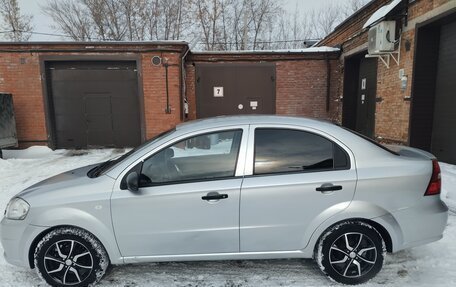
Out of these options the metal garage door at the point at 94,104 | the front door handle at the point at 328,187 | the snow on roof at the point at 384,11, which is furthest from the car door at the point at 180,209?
the metal garage door at the point at 94,104

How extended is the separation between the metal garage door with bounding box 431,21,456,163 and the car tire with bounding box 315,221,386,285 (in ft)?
15.7

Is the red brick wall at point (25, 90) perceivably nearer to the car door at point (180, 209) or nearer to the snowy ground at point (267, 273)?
the snowy ground at point (267, 273)

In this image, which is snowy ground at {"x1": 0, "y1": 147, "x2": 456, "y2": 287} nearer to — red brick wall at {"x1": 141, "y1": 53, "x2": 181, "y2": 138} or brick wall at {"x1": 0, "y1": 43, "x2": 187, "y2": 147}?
red brick wall at {"x1": 141, "y1": 53, "x2": 181, "y2": 138}

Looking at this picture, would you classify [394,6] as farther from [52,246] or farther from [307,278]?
[52,246]

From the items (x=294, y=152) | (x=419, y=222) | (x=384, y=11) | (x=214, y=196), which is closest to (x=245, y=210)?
(x=214, y=196)

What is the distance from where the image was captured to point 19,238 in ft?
8.67

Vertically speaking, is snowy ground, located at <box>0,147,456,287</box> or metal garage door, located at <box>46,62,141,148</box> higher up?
metal garage door, located at <box>46,62,141,148</box>

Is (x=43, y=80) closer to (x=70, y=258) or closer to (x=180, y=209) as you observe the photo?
(x=70, y=258)

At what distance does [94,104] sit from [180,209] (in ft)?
28.2

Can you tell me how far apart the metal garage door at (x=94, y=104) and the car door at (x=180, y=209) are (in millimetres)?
7798

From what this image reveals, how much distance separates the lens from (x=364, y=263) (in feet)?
8.86

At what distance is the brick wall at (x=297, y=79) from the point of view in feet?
35.1

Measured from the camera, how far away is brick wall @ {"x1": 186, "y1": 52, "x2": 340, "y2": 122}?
35.1 feet

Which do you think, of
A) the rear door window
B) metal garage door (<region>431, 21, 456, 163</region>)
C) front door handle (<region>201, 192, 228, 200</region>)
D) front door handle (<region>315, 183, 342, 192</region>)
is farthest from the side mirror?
metal garage door (<region>431, 21, 456, 163</region>)
